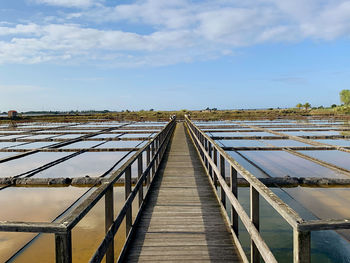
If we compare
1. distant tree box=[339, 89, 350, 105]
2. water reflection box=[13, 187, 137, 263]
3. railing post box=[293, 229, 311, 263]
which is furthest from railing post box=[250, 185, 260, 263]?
distant tree box=[339, 89, 350, 105]

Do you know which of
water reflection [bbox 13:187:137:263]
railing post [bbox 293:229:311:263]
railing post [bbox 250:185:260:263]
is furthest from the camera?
water reflection [bbox 13:187:137:263]

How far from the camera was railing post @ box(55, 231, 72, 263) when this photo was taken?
2059mm

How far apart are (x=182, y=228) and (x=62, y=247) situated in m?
2.80

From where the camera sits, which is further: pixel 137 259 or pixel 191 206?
pixel 191 206

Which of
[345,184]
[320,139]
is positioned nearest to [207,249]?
[345,184]

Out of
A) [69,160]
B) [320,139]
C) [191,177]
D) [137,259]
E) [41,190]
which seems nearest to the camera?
[137,259]

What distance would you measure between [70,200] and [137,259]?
18.3 feet

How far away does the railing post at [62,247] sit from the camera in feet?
6.75

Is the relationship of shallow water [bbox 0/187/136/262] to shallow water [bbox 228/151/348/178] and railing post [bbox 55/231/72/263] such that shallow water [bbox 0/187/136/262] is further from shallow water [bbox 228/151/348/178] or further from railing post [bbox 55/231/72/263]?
shallow water [bbox 228/151/348/178]

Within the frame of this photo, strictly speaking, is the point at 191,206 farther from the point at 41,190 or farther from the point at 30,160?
the point at 30,160

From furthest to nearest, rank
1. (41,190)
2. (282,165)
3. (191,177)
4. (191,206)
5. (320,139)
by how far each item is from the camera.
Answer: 1. (320,139)
2. (282,165)
3. (41,190)
4. (191,177)
5. (191,206)

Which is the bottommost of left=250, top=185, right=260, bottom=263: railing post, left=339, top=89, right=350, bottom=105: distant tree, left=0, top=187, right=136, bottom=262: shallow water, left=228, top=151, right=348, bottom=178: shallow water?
left=0, top=187, right=136, bottom=262: shallow water

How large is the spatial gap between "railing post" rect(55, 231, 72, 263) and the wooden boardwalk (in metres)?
1.79

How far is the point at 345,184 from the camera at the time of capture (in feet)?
29.7
